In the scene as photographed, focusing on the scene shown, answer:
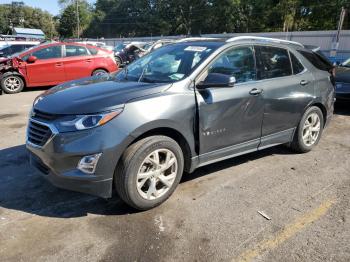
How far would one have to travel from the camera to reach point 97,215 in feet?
11.7

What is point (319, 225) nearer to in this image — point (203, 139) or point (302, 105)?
point (203, 139)

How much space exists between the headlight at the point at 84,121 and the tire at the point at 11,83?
8879 millimetres

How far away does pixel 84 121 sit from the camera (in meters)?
3.22

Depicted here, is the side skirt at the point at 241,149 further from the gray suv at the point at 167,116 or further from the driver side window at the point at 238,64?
the driver side window at the point at 238,64

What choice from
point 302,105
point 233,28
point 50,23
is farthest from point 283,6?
point 50,23

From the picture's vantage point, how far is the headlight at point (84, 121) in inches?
126

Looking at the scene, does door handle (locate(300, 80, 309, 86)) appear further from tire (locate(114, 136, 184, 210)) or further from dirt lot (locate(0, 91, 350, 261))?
tire (locate(114, 136, 184, 210))

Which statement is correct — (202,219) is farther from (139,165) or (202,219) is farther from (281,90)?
(281,90)

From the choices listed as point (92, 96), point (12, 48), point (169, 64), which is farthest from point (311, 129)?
point (12, 48)

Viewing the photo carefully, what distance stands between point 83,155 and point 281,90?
8.98 feet

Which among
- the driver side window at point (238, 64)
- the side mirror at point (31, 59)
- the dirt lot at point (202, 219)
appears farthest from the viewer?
the side mirror at point (31, 59)

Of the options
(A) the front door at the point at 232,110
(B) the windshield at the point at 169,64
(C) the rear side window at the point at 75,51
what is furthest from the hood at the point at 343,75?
(C) the rear side window at the point at 75,51

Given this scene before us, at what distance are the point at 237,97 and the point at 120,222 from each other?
1903 mm

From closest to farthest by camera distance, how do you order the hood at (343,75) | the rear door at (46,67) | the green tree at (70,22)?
the hood at (343,75), the rear door at (46,67), the green tree at (70,22)
